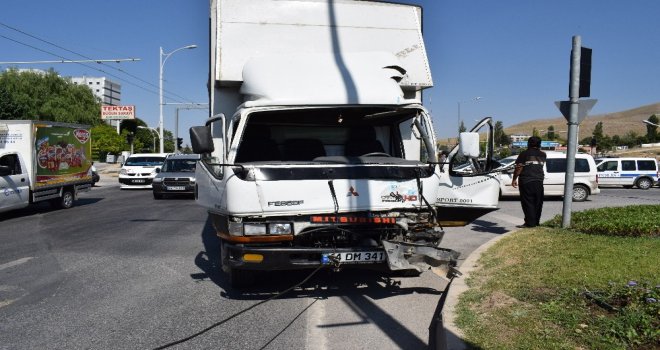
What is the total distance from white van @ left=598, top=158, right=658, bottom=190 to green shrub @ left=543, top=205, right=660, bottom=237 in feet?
66.2

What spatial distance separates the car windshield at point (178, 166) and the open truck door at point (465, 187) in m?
15.1

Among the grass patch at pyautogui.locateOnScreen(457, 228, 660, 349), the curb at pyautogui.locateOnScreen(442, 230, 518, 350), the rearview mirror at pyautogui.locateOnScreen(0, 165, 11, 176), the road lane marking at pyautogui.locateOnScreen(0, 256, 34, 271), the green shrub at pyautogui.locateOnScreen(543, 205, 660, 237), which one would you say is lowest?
the road lane marking at pyautogui.locateOnScreen(0, 256, 34, 271)

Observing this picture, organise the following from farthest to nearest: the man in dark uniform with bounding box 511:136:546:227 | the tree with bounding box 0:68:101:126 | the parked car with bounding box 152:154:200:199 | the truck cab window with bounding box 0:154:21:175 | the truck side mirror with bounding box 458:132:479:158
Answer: the tree with bounding box 0:68:101:126
the parked car with bounding box 152:154:200:199
the truck cab window with bounding box 0:154:21:175
the man in dark uniform with bounding box 511:136:546:227
the truck side mirror with bounding box 458:132:479:158

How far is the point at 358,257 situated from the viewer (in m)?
5.32

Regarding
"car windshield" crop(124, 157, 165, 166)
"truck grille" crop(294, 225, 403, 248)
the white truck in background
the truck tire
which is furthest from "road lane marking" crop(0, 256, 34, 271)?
Result: "car windshield" crop(124, 157, 165, 166)

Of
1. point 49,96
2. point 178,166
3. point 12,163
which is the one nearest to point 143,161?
point 178,166

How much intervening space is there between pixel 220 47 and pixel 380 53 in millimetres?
2070

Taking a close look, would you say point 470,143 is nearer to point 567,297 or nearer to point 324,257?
point 567,297

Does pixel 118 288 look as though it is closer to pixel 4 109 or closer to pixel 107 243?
pixel 107 243

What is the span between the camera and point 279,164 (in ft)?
17.8

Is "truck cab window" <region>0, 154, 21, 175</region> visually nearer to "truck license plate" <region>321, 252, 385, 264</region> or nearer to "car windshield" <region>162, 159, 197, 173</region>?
"car windshield" <region>162, 159, 197, 173</region>

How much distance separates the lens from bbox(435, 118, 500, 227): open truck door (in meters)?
6.35

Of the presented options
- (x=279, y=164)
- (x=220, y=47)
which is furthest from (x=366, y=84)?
(x=220, y=47)

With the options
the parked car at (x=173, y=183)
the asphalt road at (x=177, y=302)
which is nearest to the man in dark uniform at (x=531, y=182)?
the asphalt road at (x=177, y=302)
